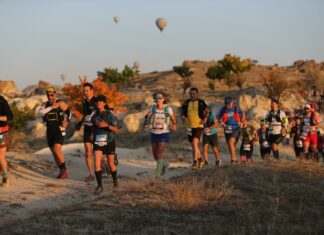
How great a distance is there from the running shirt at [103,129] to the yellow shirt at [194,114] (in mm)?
2994

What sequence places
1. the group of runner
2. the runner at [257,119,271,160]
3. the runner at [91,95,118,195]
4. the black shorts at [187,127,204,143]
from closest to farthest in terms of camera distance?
the runner at [91,95,118,195] < the group of runner < the black shorts at [187,127,204,143] < the runner at [257,119,271,160]

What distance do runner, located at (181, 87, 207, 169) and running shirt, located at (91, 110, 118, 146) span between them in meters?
2.99

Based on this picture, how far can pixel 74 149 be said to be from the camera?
19875mm

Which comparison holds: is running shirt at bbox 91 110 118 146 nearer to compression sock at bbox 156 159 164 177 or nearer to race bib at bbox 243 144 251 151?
compression sock at bbox 156 159 164 177

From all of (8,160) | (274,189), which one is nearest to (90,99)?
(8,160)

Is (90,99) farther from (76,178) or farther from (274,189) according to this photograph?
(274,189)

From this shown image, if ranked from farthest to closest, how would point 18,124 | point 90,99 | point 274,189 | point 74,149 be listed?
point 18,124 < point 74,149 < point 90,99 < point 274,189

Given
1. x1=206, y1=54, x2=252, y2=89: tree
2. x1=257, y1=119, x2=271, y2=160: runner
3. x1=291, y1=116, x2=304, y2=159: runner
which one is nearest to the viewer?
x1=257, y1=119, x2=271, y2=160: runner

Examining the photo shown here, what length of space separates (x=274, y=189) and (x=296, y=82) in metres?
44.3

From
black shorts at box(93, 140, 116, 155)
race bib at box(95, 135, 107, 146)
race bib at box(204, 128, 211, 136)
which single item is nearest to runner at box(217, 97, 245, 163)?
race bib at box(204, 128, 211, 136)

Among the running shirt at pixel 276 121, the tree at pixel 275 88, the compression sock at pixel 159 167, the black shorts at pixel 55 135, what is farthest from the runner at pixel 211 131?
the tree at pixel 275 88

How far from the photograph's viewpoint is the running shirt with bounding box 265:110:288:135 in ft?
45.8

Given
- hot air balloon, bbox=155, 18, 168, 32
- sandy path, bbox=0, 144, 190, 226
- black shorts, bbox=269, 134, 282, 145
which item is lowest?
sandy path, bbox=0, 144, 190, 226

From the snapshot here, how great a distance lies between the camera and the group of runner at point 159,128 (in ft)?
32.9
